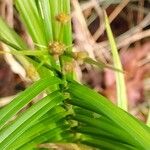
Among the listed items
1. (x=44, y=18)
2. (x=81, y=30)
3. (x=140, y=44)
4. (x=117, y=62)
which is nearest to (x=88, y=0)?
(x=81, y=30)

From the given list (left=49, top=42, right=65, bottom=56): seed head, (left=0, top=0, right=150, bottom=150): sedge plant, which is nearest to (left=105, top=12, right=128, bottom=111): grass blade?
(left=0, top=0, right=150, bottom=150): sedge plant

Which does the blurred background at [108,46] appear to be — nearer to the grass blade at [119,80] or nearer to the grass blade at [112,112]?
the grass blade at [119,80]

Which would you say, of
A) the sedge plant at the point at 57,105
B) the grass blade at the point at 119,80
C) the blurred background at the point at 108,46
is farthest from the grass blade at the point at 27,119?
the blurred background at the point at 108,46

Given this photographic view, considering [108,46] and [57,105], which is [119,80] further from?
[108,46]

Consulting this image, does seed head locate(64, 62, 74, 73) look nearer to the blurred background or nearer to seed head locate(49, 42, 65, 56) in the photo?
seed head locate(49, 42, 65, 56)

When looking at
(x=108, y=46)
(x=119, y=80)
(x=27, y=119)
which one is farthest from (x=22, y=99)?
(x=108, y=46)

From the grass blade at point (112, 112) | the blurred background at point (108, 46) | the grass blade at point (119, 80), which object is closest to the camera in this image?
the grass blade at point (112, 112)

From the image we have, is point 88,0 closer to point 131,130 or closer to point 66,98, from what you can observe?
point 66,98
